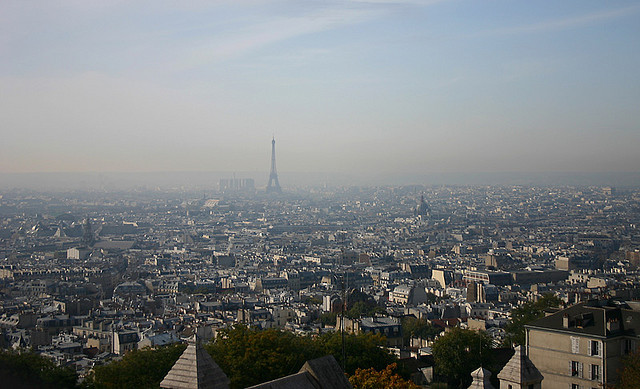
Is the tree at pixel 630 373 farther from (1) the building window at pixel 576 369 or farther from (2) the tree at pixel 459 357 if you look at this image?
(2) the tree at pixel 459 357

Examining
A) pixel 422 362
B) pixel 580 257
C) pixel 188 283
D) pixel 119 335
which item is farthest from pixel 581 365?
pixel 580 257

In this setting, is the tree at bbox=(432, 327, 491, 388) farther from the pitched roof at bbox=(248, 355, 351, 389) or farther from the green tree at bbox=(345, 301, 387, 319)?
the green tree at bbox=(345, 301, 387, 319)

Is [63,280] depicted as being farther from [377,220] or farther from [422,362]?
[377,220]

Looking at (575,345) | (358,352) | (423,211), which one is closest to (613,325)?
(575,345)

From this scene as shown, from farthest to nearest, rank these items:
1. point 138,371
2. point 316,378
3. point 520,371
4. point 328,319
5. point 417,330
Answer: point 328,319, point 417,330, point 138,371, point 316,378, point 520,371

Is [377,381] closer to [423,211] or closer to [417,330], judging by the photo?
[417,330]
